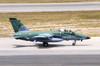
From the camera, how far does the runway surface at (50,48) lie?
24969 millimetres

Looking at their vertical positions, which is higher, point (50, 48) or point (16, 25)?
point (16, 25)
